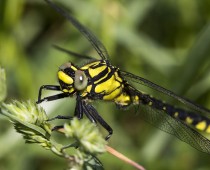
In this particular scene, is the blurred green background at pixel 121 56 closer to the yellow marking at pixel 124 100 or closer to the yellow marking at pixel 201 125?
the yellow marking at pixel 201 125

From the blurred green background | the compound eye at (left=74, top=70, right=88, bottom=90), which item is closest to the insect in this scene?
the compound eye at (left=74, top=70, right=88, bottom=90)

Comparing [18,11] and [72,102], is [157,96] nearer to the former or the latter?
[72,102]

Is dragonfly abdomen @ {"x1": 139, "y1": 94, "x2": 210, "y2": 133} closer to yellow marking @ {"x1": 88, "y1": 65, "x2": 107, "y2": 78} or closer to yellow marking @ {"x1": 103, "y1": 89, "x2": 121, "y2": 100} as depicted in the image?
yellow marking @ {"x1": 103, "y1": 89, "x2": 121, "y2": 100}

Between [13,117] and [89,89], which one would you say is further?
[89,89]

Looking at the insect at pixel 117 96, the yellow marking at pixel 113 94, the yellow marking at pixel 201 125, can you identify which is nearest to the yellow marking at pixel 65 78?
the insect at pixel 117 96

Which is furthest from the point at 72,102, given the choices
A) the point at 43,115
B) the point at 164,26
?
the point at 43,115

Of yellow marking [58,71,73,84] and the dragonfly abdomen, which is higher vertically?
yellow marking [58,71,73,84]

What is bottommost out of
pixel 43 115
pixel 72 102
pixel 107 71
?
pixel 72 102
